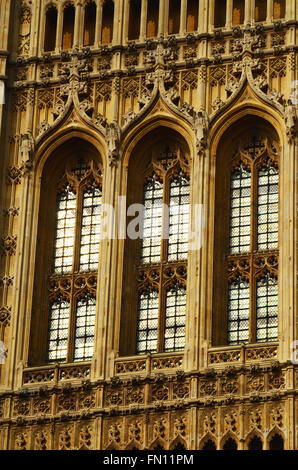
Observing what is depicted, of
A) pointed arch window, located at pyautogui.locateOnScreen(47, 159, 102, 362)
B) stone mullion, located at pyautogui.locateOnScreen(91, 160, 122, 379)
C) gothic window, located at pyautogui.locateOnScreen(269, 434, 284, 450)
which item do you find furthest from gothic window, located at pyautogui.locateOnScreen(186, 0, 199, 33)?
gothic window, located at pyautogui.locateOnScreen(269, 434, 284, 450)

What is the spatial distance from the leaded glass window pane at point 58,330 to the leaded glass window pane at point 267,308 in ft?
15.3

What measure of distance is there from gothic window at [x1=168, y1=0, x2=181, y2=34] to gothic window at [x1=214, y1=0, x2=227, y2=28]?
99cm

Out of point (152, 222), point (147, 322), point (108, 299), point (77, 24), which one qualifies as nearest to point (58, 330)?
point (108, 299)

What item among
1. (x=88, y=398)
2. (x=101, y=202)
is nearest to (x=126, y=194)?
(x=101, y=202)

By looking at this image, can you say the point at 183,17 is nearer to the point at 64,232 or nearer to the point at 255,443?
the point at 64,232

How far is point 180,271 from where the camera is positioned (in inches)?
2552

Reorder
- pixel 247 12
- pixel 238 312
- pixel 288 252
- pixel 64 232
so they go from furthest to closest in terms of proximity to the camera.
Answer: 1. pixel 247 12
2. pixel 64 232
3. pixel 238 312
4. pixel 288 252

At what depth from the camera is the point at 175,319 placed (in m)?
64.2

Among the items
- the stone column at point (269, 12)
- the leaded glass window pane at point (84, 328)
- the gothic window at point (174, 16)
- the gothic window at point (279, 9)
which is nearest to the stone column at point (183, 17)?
the gothic window at point (174, 16)

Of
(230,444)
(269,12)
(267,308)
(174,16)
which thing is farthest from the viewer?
(174,16)

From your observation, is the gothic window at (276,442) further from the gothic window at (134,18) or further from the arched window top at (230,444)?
the gothic window at (134,18)

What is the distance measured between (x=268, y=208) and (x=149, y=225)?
2899 mm

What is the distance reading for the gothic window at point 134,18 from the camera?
67.9m
